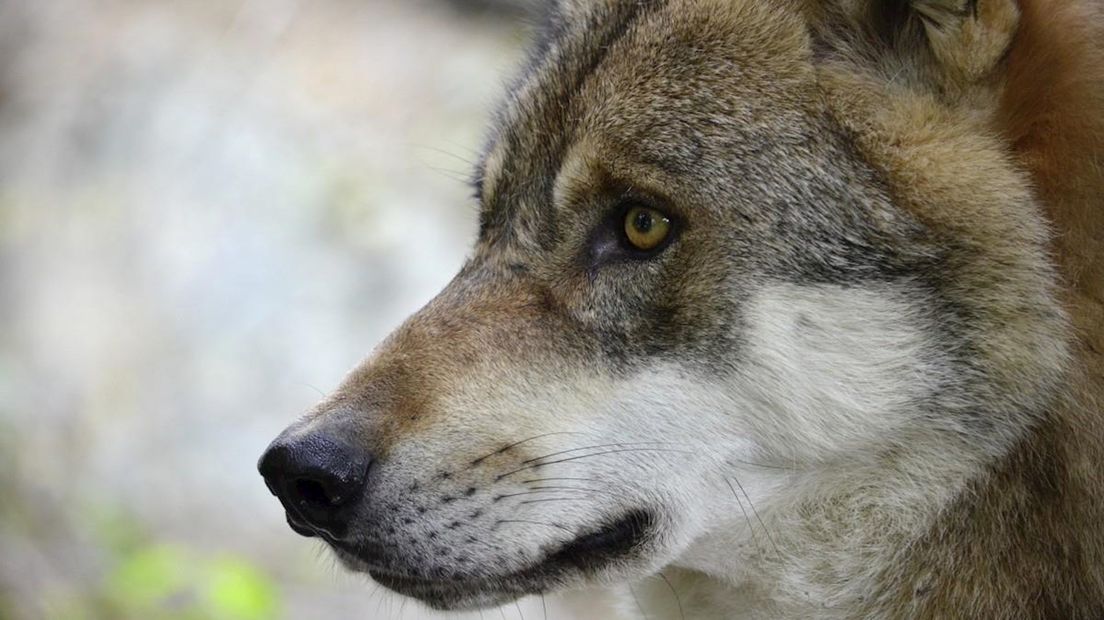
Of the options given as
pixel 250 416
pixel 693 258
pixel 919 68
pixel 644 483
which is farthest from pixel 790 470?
pixel 250 416

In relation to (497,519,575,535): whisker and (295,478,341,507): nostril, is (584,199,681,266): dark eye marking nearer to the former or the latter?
(497,519,575,535): whisker

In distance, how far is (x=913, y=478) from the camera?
110 inches

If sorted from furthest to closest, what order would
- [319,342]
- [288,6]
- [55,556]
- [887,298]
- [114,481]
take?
[288,6]
[319,342]
[114,481]
[55,556]
[887,298]

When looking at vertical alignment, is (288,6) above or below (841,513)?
above

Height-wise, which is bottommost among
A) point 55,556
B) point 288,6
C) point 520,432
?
point 55,556

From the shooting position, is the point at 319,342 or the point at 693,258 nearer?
the point at 693,258

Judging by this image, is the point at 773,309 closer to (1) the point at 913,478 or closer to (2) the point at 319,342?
(1) the point at 913,478

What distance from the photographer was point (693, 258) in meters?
2.82

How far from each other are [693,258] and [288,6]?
608 centimetres

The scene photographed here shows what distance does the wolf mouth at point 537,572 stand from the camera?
288 cm

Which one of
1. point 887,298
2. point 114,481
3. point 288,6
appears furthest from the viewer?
point 288,6

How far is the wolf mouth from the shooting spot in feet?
9.45

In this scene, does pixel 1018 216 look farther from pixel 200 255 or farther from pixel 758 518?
pixel 200 255

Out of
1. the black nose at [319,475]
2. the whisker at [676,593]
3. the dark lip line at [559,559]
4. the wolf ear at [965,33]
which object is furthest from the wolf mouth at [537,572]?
the wolf ear at [965,33]
